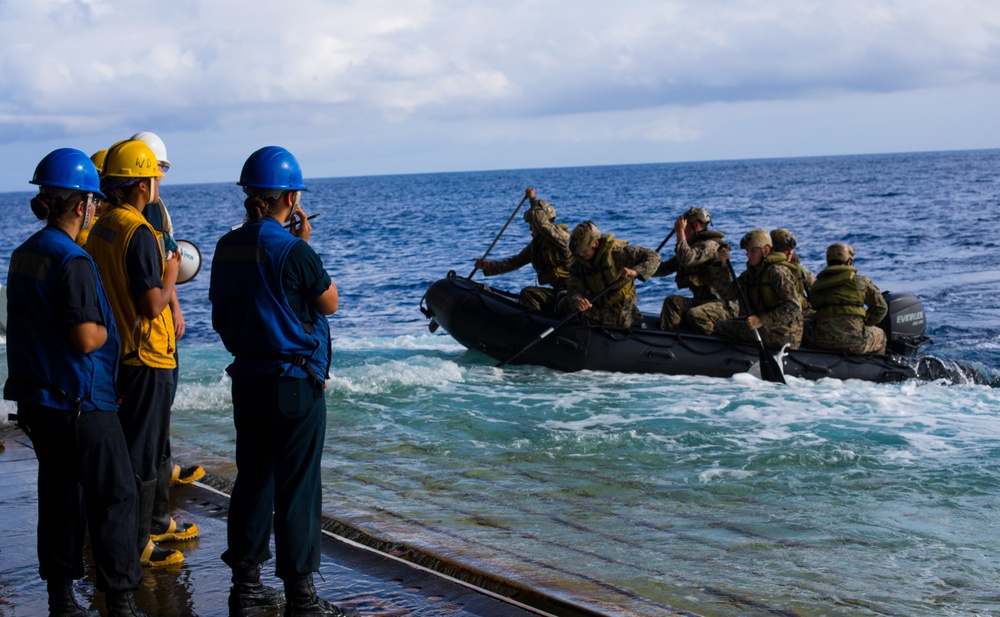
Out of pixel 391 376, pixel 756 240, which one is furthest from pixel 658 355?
pixel 391 376

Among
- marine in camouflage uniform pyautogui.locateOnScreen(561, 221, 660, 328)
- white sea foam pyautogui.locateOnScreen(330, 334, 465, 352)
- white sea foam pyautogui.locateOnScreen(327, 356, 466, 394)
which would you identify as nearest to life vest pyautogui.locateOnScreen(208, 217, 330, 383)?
white sea foam pyautogui.locateOnScreen(327, 356, 466, 394)

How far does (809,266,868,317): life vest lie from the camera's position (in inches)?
398

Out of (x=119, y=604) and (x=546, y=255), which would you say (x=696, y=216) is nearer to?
(x=546, y=255)

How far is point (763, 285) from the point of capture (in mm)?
10227

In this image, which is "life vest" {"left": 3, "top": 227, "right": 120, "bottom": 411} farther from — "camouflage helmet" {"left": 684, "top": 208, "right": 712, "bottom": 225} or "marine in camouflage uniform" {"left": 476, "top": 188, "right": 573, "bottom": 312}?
"marine in camouflage uniform" {"left": 476, "top": 188, "right": 573, "bottom": 312}

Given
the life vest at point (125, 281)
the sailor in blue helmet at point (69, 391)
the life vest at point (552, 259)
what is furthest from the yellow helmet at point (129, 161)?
the life vest at point (552, 259)

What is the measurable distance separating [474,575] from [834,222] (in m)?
37.7

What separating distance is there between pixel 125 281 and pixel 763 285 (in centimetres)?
755

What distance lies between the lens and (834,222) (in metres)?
39.2

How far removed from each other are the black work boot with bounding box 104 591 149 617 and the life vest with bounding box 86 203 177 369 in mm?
883

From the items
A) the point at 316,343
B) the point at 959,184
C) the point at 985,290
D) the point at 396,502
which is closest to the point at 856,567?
the point at 396,502

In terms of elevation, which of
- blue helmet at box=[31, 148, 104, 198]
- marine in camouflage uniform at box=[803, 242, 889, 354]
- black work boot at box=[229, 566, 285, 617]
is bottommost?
black work boot at box=[229, 566, 285, 617]

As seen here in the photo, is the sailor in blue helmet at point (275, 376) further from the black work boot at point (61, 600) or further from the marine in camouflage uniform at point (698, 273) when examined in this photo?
the marine in camouflage uniform at point (698, 273)

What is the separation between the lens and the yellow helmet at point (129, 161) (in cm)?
396
